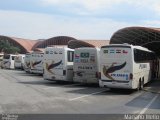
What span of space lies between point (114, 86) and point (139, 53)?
120 inches

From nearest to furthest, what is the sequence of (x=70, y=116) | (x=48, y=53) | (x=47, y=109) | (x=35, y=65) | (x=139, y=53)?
(x=70, y=116), (x=47, y=109), (x=139, y=53), (x=48, y=53), (x=35, y=65)

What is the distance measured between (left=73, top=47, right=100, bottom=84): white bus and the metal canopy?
23.4 metres

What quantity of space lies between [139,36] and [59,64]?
2804cm

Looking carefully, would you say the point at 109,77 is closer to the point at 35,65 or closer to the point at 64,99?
the point at 64,99

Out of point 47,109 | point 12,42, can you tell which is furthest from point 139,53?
point 12,42

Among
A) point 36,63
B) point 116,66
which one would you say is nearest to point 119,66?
point 116,66

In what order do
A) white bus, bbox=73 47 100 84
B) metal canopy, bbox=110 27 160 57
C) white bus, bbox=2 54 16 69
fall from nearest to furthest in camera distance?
white bus, bbox=73 47 100 84
metal canopy, bbox=110 27 160 57
white bus, bbox=2 54 16 69

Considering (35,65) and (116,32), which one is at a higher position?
(116,32)

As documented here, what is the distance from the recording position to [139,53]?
883 inches

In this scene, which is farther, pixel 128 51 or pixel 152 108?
pixel 128 51

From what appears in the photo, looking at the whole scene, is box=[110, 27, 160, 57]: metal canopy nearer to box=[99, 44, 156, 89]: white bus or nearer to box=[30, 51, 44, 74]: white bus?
box=[30, 51, 44, 74]: white bus

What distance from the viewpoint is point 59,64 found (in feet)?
81.6

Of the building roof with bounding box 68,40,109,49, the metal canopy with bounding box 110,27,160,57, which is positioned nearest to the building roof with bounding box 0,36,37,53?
the building roof with bounding box 68,40,109,49

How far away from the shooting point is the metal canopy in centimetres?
4798
